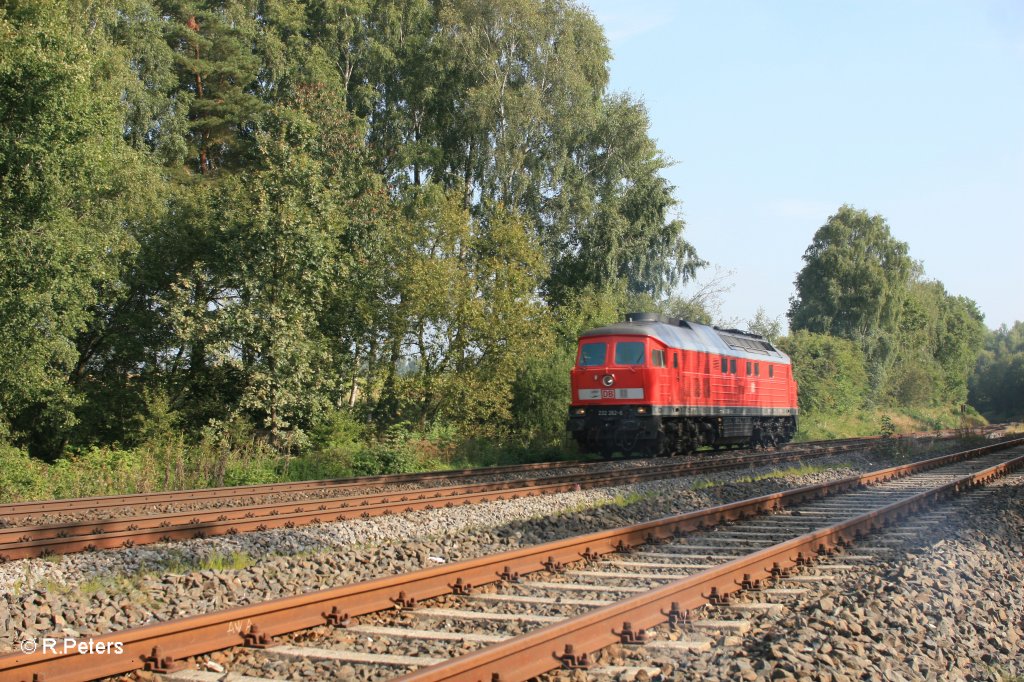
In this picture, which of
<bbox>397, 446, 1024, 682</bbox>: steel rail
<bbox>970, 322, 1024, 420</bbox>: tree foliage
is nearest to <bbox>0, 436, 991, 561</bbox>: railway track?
<bbox>397, 446, 1024, 682</bbox>: steel rail

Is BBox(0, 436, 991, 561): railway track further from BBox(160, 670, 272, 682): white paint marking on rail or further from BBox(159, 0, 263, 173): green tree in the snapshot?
BBox(159, 0, 263, 173): green tree

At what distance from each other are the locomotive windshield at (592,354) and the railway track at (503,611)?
11.2 meters

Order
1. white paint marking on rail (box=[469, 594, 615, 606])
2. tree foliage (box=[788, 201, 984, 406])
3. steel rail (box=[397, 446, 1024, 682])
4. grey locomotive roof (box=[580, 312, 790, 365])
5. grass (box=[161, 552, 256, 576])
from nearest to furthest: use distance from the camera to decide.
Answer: steel rail (box=[397, 446, 1024, 682]) → white paint marking on rail (box=[469, 594, 615, 606]) → grass (box=[161, 552, 256, 576]) → grey locomotive roof (box=[580, 312, 790, 365]) → tree foliage (box=[788, 201, 984, 406])

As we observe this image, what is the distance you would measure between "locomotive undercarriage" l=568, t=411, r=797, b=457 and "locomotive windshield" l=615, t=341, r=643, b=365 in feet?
4.03

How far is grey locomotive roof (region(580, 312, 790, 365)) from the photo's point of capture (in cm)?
2161

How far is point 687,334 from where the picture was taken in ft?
76.0

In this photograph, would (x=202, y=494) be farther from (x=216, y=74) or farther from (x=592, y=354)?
(x=216, y=74)

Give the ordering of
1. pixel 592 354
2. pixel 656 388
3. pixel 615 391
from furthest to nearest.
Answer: pixel 592 354 → pixel 615 391 → pixel 656 388

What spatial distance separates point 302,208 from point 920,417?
1969 inches

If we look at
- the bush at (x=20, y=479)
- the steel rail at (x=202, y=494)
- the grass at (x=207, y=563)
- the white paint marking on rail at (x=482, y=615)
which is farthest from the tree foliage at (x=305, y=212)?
the white paint marking on rail at (x=482, y=615)

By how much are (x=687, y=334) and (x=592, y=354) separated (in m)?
2.89

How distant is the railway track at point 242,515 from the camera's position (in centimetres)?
940

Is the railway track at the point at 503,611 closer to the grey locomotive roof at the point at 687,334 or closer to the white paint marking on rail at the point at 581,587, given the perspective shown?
the white paint marking on rail at the point at 581,587

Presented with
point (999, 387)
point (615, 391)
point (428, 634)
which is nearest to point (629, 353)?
point (615, 391)
